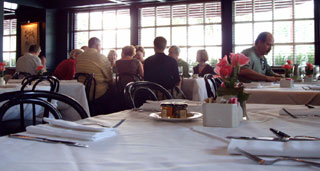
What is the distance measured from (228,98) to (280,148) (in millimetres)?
453

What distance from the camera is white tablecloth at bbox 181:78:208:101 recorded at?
4654 millimetres

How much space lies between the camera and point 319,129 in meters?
1.06

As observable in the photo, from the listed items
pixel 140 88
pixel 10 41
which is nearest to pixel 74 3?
pixel 10 41

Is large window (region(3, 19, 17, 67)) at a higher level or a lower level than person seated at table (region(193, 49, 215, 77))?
higher

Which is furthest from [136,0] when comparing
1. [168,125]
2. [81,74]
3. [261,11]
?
[168,125]

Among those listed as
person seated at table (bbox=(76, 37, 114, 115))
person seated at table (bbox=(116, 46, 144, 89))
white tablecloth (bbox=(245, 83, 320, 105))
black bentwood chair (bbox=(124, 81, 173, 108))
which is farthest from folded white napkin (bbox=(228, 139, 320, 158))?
person seated at table (bbox=(116, 46, 144, 89))

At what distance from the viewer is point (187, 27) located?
8641mm

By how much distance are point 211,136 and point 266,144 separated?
8.7 inches

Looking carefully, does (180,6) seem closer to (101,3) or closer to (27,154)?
(101,3)

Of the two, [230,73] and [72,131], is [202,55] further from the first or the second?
[72,131]

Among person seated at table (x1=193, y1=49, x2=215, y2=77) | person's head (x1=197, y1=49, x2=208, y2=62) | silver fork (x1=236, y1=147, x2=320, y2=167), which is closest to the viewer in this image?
silver fork (x1=236, y1=147, x2=320, y2=167)

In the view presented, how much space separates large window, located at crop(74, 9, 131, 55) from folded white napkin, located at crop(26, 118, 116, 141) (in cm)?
853

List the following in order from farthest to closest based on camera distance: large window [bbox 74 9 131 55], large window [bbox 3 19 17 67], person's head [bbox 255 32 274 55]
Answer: large window [bbox 3 19 17 67], large window [bbox 74 9 131 55], person's head [bbox 255 32 274 55]

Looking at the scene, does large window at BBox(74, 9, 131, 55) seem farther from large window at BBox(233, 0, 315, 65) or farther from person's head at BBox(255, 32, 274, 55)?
person's head at BBox(255, 32, 274, 55)
